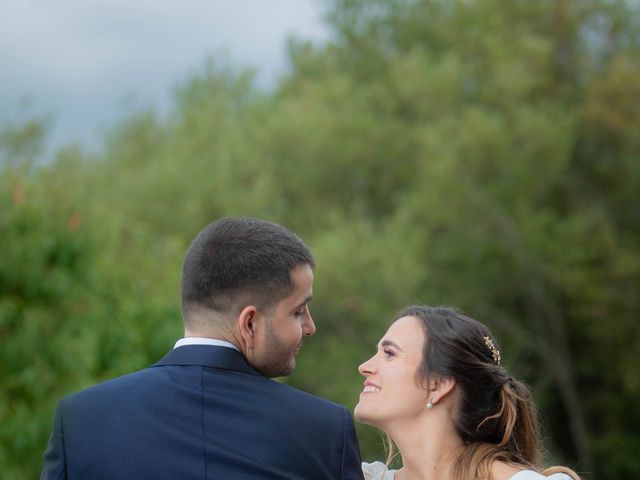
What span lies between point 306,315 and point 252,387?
0.29 m

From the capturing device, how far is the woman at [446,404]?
3334mm

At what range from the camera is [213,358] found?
2.58 meters

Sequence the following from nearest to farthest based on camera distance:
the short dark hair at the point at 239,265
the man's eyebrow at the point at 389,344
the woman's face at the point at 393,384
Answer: the short dark hair at the point at 239,265 < the woman's face at the point at 393,384 < the man's eyebrow at the point at 389,344

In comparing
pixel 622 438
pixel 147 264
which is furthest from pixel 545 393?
pixel 147 264

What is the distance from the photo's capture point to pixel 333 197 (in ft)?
68.5

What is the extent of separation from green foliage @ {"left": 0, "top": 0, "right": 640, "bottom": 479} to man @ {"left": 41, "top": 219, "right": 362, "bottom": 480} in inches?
584

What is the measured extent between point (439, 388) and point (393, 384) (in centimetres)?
16

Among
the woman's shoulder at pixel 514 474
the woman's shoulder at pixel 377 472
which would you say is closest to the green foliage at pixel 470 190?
the woman's shoulder at pixel 377 472

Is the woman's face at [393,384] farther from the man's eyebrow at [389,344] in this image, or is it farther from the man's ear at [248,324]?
the man's ear at [248,324]

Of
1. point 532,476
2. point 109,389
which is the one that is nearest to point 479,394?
point 532,476

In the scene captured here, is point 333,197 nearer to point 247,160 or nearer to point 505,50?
point 247,160

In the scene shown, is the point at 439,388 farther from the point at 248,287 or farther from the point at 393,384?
the point at 248,287

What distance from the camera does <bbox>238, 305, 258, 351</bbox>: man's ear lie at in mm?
2582

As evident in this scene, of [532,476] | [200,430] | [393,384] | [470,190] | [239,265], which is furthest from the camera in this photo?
[470,190]
